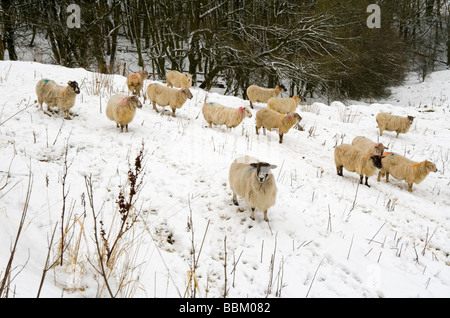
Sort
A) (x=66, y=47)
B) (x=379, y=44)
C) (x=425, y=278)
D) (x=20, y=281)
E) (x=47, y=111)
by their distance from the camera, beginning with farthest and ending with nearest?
(x=379, y=44), (x=66, y=47), (x=47, y=111), (x=425, y=278), (x=20, y=281)

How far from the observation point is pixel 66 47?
1552cm

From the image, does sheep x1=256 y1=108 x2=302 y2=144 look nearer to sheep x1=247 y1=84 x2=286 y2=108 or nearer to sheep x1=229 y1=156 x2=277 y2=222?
sheep x1=247 y1=84 x2=286 y2=108

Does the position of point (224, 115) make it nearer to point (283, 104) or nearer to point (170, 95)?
point (170, 95)

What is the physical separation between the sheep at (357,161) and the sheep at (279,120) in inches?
71.7

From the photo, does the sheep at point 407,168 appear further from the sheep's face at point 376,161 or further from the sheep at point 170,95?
the sheep at point 170,95

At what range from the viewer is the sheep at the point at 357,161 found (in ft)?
19.9

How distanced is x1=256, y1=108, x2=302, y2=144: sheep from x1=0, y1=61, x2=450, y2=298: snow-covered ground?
2.05 ft

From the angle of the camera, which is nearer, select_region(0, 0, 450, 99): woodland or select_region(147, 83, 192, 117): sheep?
select_region(147, 83, 192, 117): sheep

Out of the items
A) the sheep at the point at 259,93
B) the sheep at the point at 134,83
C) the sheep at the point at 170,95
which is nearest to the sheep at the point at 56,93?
the sheep at the point at 170,95

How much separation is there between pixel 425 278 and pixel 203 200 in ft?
10.1

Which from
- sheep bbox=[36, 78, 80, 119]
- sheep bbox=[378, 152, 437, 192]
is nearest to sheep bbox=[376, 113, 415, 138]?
sheep bbox=[378, 152, 437, 192]

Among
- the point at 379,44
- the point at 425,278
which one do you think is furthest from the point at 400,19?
the point at 425,278

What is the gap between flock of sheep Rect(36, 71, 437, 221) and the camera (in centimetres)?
387
